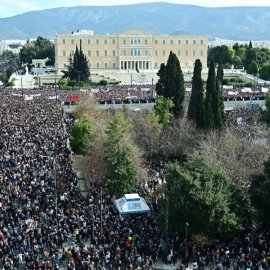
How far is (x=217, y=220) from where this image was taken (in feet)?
64.1

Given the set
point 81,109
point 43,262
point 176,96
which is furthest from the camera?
point 81,109

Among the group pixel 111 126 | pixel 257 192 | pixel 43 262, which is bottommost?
pixel 43 262

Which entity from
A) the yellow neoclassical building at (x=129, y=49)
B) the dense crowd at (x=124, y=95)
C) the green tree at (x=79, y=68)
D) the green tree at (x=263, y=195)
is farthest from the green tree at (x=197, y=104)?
the yellow neoclassical building at (x=129, y=49)

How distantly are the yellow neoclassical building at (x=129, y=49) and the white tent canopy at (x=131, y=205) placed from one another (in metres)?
68.0

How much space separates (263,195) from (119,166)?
7377 millimetres

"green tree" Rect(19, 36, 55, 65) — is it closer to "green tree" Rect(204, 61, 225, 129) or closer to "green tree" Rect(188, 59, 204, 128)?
"green tree" Rect(188, 59, 204, 128)

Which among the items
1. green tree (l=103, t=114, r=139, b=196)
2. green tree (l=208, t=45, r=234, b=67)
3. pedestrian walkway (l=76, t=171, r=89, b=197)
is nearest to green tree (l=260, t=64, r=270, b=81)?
green tree (l=208, t=45, r=234, b=67)

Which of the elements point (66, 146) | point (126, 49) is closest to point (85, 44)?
point (126, 49)

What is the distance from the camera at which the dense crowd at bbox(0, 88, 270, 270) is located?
1852 cm

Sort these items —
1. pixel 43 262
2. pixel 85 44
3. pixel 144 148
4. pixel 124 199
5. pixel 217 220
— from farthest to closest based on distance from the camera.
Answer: pixel 85 44
pixel 144 148
pixel 124 199
pixel 217 220
pixel 43 262

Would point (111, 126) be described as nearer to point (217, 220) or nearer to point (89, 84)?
point (217, 220)

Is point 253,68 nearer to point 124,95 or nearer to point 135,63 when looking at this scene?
point 135,63

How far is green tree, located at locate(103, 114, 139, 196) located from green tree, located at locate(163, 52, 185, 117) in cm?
1336

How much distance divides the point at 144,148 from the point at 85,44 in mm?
60697
